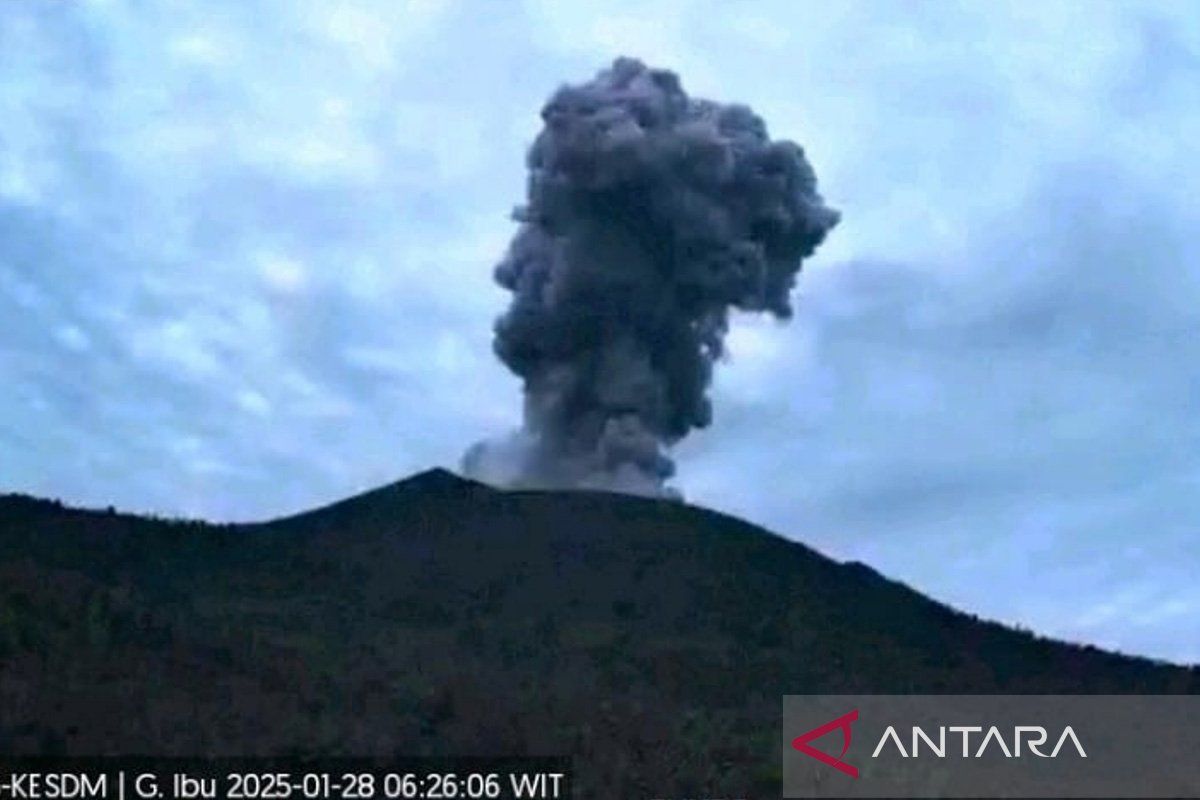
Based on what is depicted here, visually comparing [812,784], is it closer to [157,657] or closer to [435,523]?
[157,657]

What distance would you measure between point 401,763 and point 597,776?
3023 mm

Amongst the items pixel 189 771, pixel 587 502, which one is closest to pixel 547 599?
pixel 587 502
